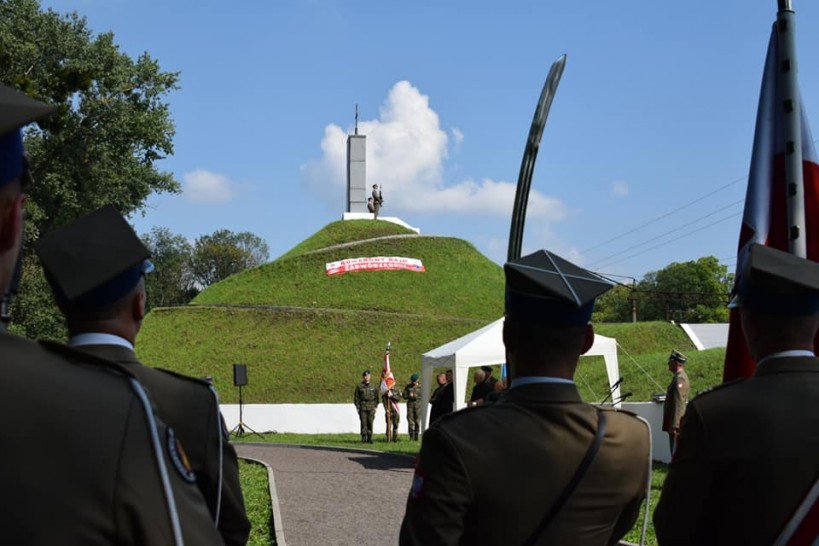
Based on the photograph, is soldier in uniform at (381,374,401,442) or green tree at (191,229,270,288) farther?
green tree at (191,229,270,288)

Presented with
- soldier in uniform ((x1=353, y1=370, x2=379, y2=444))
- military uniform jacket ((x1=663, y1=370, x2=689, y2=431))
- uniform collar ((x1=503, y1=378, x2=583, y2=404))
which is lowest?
soldier in uniform ((x1=353, y1=370, x2=379, y2=444))

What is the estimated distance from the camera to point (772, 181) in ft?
15.6

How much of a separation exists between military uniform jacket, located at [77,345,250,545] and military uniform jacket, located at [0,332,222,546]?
60.2 inches

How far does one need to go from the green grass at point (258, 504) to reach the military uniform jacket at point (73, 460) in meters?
6.31

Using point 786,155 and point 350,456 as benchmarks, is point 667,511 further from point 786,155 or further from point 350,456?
point 350,456

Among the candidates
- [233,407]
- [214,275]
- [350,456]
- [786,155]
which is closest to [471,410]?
[786,155]

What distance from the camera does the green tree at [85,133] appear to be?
1503 inches

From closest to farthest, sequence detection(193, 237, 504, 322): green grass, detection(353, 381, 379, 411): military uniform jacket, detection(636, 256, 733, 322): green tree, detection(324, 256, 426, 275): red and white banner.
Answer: detection(353, 381, 379, 411): military uniform jacket, detection(193, 237, 504, 322): green grass, detection(324, 256, 426, 275): red and white banner, detection(636, 256, 733, 322): green tree

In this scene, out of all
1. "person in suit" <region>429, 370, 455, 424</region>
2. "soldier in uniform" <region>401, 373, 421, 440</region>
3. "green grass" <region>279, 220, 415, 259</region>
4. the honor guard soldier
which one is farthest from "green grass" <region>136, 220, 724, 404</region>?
the honor guard soldier

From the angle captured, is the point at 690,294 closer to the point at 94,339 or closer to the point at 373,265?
the point at 373,265

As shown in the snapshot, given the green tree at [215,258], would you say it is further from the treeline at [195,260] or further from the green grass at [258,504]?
the green grass at [258,504]

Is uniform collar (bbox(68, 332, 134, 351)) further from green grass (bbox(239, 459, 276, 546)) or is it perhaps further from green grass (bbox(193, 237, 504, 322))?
green grass (bbox(193, 237, 504, 322))

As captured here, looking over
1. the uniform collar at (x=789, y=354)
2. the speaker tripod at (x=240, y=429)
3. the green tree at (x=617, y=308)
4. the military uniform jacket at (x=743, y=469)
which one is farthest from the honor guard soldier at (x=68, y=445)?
the green tree at (x=617, y=308)

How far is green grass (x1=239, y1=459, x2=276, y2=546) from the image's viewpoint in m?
10.2
